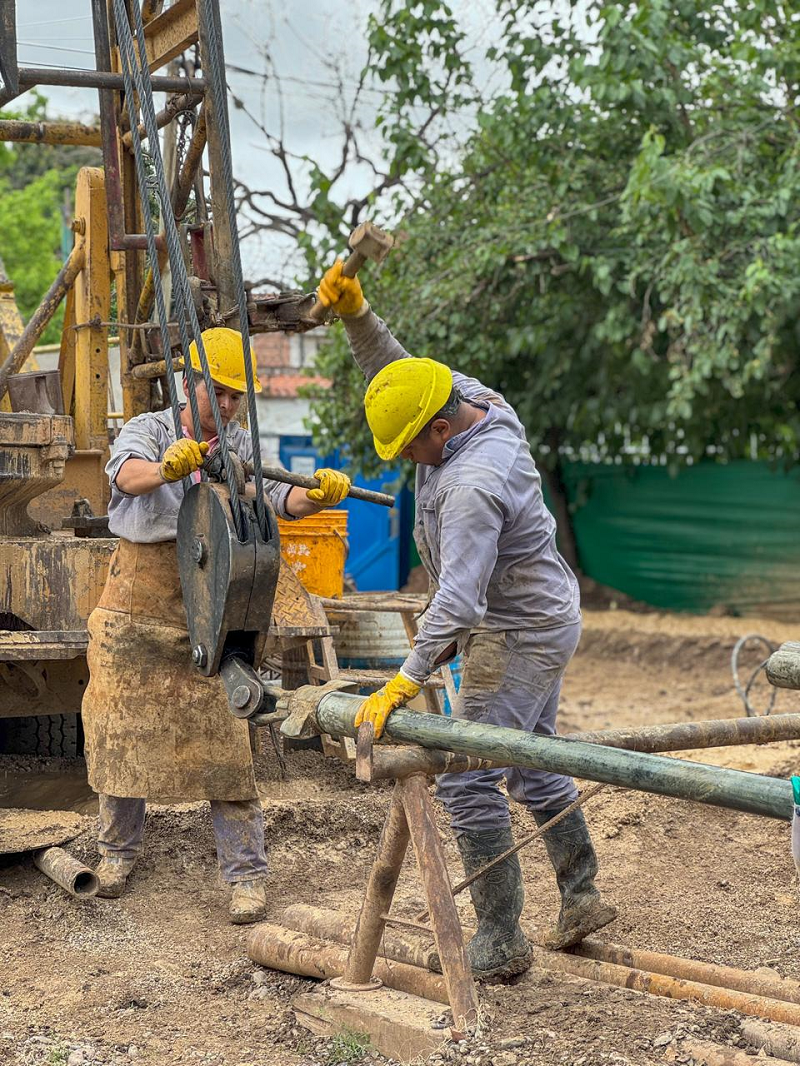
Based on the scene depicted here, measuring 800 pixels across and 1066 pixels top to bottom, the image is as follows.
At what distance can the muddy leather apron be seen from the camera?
457 centimetres

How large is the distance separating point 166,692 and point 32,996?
1.15m

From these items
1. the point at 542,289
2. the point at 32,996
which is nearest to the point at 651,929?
the point at 32,996

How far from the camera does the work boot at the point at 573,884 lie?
4004 millimetres

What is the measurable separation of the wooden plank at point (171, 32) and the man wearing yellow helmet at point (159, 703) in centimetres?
158

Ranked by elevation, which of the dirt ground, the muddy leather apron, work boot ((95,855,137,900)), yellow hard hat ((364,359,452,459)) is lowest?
the dirt ground

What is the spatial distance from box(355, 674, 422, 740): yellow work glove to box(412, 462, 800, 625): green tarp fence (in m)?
9.87

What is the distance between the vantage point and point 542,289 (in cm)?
1137

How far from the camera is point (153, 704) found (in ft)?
15.2

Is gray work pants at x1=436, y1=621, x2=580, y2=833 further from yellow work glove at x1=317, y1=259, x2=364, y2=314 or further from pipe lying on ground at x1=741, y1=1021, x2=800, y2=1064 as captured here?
yellow work glove at x1=317, y1=259, x2=364, y2=314

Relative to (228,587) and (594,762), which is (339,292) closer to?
(228,587)

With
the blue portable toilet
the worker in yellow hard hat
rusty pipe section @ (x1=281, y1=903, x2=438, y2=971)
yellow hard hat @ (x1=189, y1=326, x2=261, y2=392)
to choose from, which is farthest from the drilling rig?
the blue portable toilet

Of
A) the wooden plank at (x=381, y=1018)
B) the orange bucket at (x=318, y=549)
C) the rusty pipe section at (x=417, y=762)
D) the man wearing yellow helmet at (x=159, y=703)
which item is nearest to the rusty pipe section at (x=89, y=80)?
the man wearing yellow helmet at (x=159, y=703)

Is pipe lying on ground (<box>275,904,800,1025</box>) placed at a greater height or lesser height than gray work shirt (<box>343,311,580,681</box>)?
lesser

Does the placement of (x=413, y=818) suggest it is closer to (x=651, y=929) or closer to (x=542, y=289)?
(x=651, y=929)
